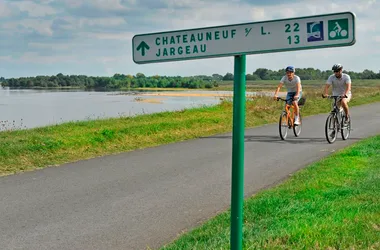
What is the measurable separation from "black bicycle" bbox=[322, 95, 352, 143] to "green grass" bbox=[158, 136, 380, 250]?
4.53 metres

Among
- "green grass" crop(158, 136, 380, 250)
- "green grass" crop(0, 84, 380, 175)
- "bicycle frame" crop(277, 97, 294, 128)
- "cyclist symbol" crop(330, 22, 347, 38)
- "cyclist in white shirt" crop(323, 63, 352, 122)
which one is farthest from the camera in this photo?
"bicycle frame" crop(277, 97, 294, 128)

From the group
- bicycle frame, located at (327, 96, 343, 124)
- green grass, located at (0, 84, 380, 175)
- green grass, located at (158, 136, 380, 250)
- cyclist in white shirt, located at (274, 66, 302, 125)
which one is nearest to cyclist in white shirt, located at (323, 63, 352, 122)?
bicycle frame, located at (327, 96, 343, 124)

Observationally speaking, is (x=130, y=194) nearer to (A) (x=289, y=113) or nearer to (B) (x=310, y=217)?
(B) (x=310, y=217)

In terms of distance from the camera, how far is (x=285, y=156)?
10.9m

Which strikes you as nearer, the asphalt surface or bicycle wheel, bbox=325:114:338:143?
the asphalt surface

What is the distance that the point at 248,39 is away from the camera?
342cm

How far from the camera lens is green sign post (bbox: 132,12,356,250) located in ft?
10.5

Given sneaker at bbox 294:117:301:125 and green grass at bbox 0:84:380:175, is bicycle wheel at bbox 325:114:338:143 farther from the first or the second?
green grass at bbox 0:84:380:175

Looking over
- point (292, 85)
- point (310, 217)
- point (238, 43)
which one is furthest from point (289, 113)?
point (238, 43)

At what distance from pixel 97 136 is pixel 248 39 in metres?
9.22

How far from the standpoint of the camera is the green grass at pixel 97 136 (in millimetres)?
9930

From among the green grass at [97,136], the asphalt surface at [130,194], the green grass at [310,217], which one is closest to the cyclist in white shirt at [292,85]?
the asphalt surface at [130,194]

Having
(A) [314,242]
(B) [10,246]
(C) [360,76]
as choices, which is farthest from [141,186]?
(C) [360,76]

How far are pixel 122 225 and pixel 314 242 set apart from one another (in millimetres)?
2311
